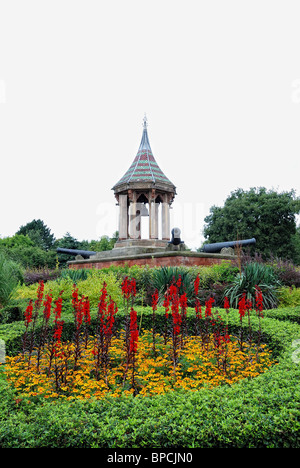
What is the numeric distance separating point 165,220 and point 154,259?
14.1ft

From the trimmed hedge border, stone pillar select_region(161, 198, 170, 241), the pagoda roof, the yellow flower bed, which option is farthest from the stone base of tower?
the trimmed hedge border

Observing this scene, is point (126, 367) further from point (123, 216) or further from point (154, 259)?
point (123, 216)

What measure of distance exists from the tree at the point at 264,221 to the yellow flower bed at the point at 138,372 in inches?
882

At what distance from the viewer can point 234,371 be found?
379 cm

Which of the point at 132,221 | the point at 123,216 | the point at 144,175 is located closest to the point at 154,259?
the point at 132,221

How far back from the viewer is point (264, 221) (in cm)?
2711

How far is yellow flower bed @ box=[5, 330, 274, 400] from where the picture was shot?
322cm

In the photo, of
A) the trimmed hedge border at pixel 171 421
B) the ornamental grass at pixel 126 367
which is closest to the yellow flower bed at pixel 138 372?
the ornamental grass at pixel 126 367

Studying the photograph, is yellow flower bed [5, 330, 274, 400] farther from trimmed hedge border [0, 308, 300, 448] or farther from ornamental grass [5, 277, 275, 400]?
trimmed hedge border [0, 308, 300, 448]

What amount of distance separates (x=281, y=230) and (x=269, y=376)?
989 inches

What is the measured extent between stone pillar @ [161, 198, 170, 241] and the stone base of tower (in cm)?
248

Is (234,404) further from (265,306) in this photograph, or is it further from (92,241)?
(92,241)

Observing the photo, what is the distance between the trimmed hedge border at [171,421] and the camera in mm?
2109

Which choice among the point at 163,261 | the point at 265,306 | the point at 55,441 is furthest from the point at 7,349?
the point at 163,261
